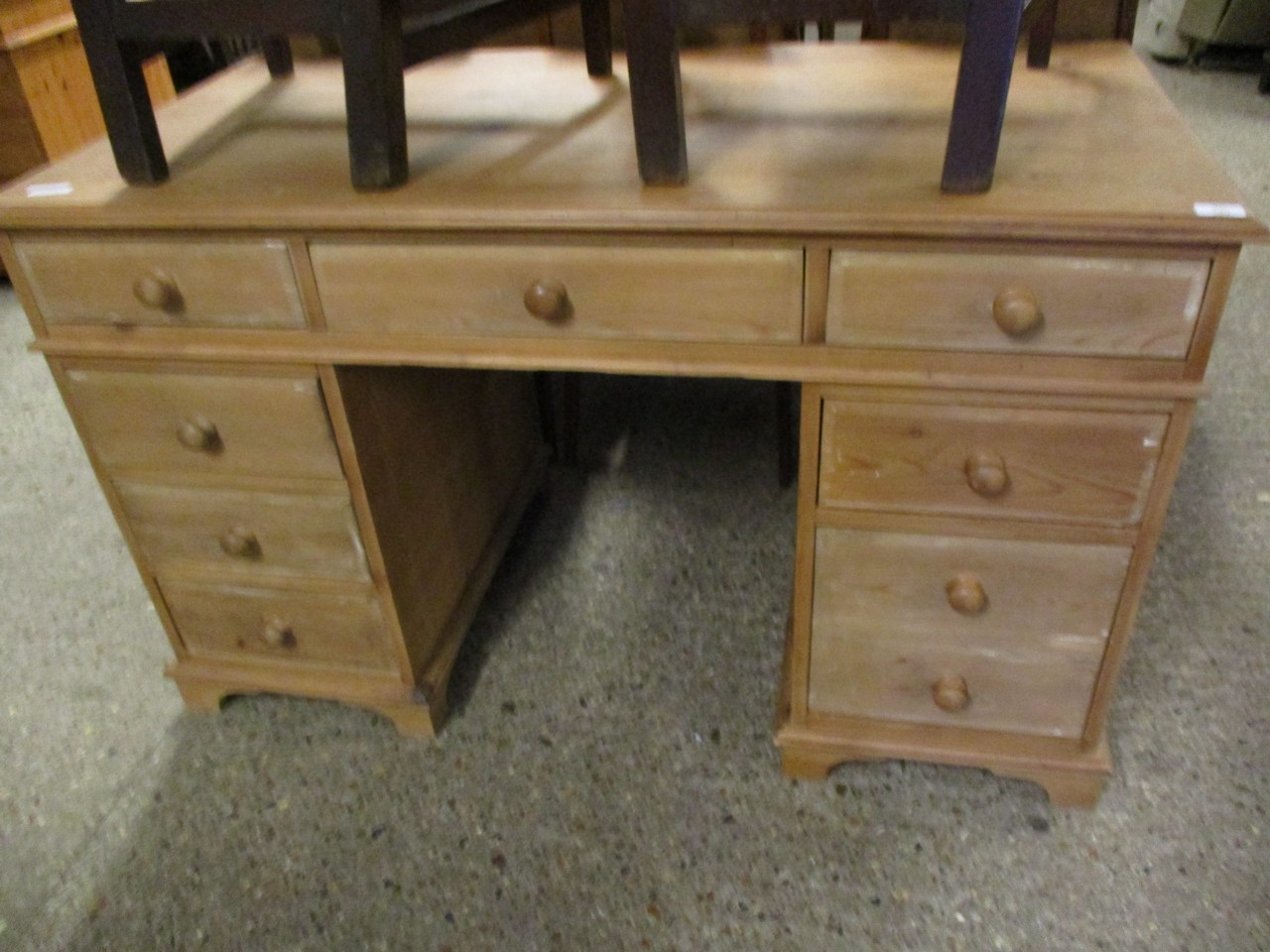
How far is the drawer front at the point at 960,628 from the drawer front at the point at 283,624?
0.57 meters

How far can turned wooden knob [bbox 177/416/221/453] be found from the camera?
3.59ft

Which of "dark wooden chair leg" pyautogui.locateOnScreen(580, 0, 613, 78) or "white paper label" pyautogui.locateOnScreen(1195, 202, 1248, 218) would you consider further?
"dark wooden chair leg" pyautogui.locateOnScreen(580, 0, 613, 78)

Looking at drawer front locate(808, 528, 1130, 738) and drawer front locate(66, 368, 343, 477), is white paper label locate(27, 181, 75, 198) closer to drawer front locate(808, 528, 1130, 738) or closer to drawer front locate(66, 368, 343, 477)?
drawer front locate(66, 368, 343, 477)

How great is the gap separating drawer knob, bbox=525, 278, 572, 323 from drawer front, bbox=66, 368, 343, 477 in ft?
0.92

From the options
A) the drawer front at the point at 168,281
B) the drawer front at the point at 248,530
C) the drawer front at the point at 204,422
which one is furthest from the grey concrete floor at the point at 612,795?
the drawer front at the point at 168,281

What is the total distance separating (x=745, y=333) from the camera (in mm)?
917

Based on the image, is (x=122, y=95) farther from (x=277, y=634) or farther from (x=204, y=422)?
(x=277, y=634)

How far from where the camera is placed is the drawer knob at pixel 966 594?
102cm

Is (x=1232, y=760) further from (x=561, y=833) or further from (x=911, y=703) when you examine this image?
(x=561, y=833)

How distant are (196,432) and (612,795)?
2.18 feet

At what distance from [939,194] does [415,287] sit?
0.50 metres

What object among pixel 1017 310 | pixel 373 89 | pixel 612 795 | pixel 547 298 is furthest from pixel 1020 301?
pixel 612 795

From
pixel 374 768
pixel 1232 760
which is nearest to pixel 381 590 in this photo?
pixel 374 768

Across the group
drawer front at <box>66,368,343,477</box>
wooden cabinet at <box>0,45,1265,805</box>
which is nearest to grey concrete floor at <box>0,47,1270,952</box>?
wooden cabinet at <box>0,45,1265,805</box>
